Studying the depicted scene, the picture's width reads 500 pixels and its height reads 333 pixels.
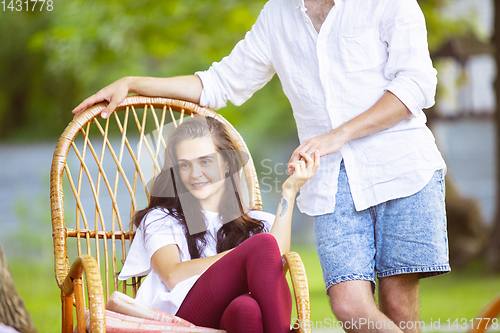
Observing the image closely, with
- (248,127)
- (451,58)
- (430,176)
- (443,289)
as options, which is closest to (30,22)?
(248,127)

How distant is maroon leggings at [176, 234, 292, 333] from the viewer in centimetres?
113

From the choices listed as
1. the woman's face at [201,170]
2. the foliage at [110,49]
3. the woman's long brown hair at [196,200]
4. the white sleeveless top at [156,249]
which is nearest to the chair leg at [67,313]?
the white sleeveless top at [156,249]

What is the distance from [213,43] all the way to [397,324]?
Answer: 11.3 feet

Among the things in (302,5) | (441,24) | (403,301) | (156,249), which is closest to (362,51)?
(302,5)

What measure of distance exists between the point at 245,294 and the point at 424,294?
3.00 meters

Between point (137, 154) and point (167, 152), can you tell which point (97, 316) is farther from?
point (137, 154)

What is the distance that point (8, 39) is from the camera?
528 cm

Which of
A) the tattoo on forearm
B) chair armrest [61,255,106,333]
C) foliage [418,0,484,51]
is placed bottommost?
chair armrest [61,255,106,333]

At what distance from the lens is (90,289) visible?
1101mm

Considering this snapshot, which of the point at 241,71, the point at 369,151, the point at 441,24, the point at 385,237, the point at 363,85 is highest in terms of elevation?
the point at 441,24

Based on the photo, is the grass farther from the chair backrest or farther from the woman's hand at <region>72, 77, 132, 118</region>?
the woman's hand at <region>72, 77, 132, 118</region>

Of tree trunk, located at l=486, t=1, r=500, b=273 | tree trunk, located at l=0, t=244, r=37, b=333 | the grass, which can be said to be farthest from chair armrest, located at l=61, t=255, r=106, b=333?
tree trunk, located at l=486, t=1, r=500, b=273

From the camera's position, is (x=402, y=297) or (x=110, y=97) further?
(x=110, y=97)

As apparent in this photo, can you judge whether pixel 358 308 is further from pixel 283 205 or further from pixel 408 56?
pixel 408 56
